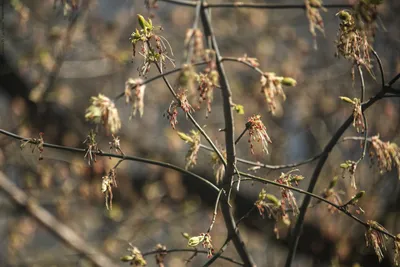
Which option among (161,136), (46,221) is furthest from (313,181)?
(161,136)

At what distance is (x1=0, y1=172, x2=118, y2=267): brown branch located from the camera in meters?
3.46

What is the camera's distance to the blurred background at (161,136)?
3.52 meters

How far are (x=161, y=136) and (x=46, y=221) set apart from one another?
1987mm

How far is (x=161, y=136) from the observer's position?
5430 millimetres

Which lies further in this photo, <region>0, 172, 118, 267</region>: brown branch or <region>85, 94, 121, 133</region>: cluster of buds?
<region>0, 172, 118, 267</region>: brown branch

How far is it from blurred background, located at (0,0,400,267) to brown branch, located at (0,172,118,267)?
0.25 feet

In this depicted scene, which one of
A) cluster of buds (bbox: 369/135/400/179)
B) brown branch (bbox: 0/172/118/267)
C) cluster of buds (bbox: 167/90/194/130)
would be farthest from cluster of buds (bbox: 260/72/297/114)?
brown branch (bbox: 0/172/118/267)

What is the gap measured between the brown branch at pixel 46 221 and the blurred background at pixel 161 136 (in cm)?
8

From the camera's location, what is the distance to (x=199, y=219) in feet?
14.7

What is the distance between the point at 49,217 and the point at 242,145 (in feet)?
6.67

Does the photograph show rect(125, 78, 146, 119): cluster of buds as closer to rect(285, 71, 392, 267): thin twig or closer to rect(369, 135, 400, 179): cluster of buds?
rect(285, 71, 392, 267): thin twig

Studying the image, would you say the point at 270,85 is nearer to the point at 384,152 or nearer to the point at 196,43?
the point at 196,43

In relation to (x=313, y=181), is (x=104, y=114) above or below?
above

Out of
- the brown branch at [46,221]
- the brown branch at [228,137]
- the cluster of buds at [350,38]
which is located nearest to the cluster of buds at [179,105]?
the brown branch at [228,137]
